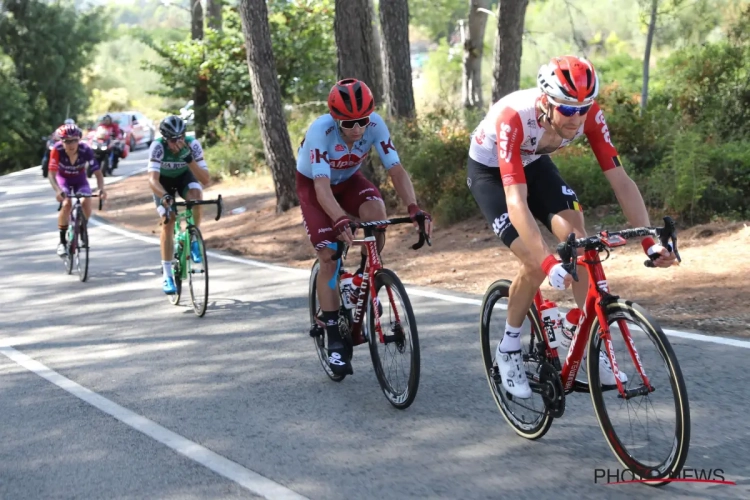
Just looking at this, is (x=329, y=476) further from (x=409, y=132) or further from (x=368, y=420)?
(x=409, y=132)

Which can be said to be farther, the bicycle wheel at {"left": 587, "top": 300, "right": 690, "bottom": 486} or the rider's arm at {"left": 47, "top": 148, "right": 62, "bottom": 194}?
the rider's arm at {"left": 47, "top": 148, "right": 62, "bottom": 194}

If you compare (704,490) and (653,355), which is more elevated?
(653,355)

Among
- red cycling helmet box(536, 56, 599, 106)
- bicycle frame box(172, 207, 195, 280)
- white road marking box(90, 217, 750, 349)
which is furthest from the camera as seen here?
bicycle frame box(172, 207, 195, 280)

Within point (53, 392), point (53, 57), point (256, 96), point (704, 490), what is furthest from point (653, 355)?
point (53, 57)

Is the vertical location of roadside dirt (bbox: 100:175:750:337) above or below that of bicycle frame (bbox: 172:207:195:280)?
below

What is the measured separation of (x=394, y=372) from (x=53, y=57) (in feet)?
164

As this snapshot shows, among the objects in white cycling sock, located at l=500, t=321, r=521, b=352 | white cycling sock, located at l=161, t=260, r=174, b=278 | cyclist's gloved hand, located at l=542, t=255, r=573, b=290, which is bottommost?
Answer: white cycling sock, located at l=161, t=260, r=174, b=278

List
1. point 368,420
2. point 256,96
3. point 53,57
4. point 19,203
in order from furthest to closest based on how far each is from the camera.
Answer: point 53,57 < point 19,203 < point 256,96 < point 368,420

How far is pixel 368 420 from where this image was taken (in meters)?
6.36

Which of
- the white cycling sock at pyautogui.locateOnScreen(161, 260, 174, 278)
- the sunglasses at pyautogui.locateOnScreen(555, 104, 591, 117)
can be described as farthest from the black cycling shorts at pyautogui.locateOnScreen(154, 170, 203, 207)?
the sunglasses at pyautogui.locateOnScreen(555, 104, 591, 117)

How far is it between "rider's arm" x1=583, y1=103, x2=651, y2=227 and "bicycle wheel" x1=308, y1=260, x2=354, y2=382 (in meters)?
2.34

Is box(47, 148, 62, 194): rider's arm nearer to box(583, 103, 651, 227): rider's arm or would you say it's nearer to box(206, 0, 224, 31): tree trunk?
box(583, 103, 651, 227): rider's arm

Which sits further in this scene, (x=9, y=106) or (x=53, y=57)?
(x=53, y=57)

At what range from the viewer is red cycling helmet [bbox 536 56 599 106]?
4.92 metres
